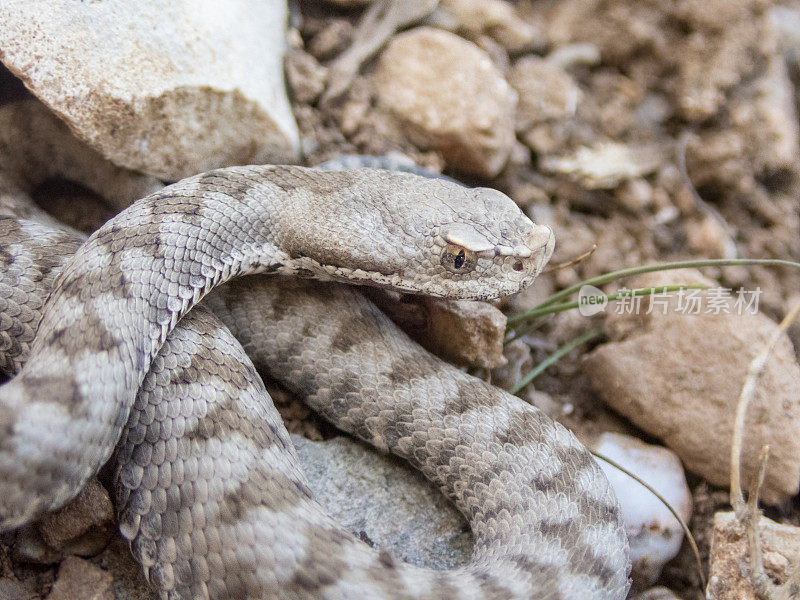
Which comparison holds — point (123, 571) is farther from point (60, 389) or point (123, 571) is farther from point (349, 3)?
point (349, 3)

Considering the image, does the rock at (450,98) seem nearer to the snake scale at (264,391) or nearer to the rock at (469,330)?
the snake scale at (264,391)

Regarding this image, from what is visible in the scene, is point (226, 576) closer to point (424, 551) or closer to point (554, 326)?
point (424, 551)

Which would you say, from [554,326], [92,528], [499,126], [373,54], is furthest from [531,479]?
[373,54]

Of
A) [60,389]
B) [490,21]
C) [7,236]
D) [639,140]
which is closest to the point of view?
[60,389]

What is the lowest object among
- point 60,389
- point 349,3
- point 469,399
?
point 469,399

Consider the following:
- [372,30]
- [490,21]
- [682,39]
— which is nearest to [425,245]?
[372,30]

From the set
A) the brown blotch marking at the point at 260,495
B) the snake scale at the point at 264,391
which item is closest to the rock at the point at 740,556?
the snake scale at the point at 264,391
